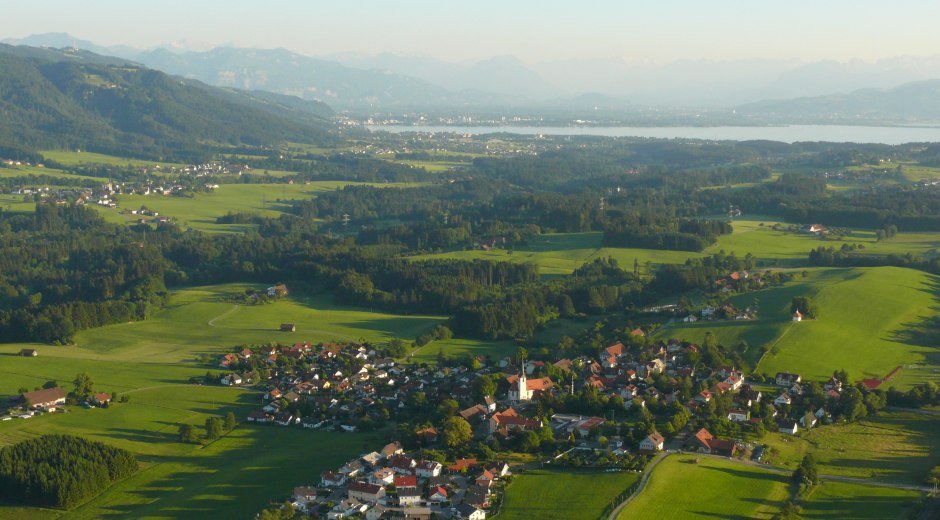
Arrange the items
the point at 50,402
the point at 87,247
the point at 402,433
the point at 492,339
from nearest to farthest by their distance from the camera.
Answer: the point at 402,433 < the point at 50,402 < the point at 492,339 < the point at 87,247

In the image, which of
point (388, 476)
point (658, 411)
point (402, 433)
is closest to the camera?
point (388, 476)

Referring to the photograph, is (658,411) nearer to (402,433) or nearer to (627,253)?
(402,433)

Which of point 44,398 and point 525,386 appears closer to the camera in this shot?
point 44,398

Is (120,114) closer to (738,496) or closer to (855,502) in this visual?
(738,496)

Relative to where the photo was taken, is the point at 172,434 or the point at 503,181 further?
the point at 503,181

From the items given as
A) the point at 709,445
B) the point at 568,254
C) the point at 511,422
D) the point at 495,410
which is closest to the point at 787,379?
the point at 709,445

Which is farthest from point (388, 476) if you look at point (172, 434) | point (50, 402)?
point (50, 402)
